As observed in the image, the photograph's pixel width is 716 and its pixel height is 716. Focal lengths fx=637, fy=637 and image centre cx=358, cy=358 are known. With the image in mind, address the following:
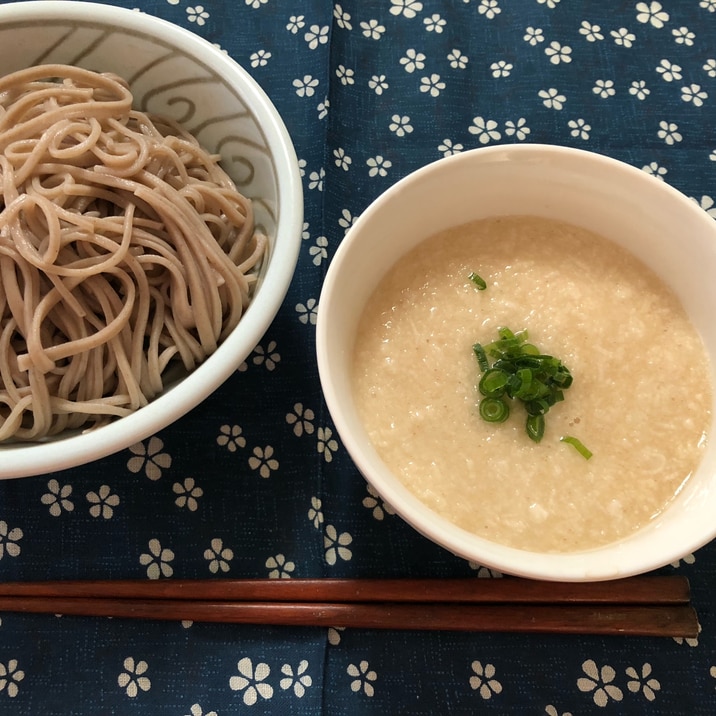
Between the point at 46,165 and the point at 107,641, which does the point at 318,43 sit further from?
the point at 107,641

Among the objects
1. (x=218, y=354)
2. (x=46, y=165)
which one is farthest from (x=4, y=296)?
(x=218, y=354)

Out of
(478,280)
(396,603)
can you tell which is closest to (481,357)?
(478,280)

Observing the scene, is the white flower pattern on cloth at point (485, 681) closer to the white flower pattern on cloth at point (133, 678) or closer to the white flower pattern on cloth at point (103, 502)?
the white flower pattern on cloth at point (133, 678)

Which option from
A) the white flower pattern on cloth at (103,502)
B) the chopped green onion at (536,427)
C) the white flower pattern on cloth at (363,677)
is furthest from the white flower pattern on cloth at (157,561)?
the chopped green onion at (536,427)

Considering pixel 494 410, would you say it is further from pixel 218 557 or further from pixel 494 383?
pixel 218 557

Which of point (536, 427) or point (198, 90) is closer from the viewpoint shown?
point (536, 427)

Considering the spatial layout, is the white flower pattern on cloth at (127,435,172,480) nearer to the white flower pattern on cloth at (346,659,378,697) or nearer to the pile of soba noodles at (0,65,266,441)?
the pile of soba noodles at (0,65,266,441)
